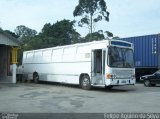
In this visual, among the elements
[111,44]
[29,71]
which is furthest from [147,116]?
[29,71]

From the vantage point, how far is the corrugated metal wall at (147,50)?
29.0m

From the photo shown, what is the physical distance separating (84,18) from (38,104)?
46.8 m

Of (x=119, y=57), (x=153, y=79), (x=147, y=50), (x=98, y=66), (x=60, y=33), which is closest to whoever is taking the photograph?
(x=119, y=57)

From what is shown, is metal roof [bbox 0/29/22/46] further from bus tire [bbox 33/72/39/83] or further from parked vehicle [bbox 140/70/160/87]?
parked vehicle [bbox 140/70/160/87]

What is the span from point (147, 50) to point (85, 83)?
10034 mm

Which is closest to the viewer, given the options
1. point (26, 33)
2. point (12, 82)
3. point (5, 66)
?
point (12, 82)

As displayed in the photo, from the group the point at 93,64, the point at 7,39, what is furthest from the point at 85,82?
the point at 7,39

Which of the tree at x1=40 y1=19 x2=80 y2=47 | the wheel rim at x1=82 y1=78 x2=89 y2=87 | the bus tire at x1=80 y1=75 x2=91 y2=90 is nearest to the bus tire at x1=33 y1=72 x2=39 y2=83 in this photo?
the bus tire at x1=80 y1=75 x2=91 y2=90

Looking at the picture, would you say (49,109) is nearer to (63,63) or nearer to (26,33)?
(63,63)

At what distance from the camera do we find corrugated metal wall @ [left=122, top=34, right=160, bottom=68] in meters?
29.0

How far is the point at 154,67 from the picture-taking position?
29531mm

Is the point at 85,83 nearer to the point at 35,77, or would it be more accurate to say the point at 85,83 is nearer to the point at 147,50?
the point at 35,77

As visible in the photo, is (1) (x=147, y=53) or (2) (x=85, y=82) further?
(1) (x=147, y=53)

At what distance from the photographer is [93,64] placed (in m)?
21.2
